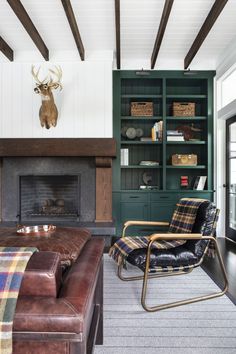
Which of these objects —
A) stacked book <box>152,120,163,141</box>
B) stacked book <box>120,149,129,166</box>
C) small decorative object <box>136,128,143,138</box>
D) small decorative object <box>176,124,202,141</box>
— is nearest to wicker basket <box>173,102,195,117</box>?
small decorative object <box>176,124,202,141</box>

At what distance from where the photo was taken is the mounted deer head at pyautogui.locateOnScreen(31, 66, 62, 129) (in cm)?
393

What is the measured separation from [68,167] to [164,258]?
254 centimetres

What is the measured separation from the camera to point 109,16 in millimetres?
3307

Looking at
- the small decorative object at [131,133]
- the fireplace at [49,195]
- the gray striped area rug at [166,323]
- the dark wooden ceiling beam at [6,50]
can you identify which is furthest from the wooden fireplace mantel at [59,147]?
the gray striped area rug at [166,323]

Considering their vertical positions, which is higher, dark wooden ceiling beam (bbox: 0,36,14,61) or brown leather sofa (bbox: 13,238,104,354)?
dark wooden ceiling beam (bbox: 0,36,14,61)

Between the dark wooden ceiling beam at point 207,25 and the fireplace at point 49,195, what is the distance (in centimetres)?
255

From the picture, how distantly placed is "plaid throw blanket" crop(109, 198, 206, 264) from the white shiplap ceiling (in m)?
2.27

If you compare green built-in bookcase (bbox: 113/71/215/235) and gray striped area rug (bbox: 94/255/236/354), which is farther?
green built-in bookcase (bbox: 113/71/215/235)

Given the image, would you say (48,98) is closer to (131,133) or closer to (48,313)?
(131,133)

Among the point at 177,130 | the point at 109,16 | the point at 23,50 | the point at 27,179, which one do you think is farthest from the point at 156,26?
the point at 27,179

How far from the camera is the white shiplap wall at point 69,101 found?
165 inches

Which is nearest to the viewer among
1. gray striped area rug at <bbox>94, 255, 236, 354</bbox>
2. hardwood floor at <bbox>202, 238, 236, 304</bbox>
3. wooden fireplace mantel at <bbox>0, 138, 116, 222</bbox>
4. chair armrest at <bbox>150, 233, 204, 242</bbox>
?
gray striped area rug at <bbox>94, 255, 236, 354</bbox>

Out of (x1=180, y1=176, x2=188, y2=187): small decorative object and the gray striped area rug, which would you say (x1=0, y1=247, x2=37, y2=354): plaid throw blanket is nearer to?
the gray striped area rug

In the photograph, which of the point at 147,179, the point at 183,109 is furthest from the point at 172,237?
the point at 183,109
